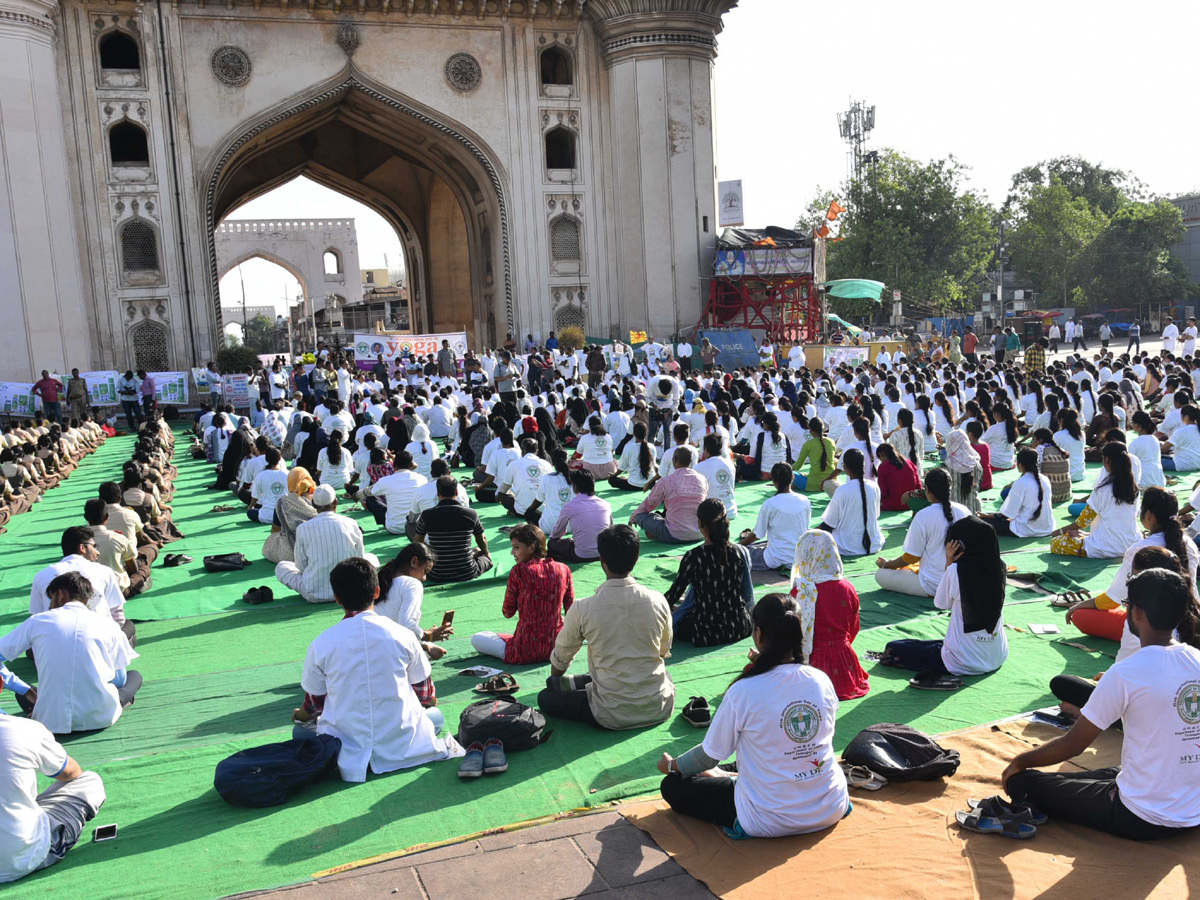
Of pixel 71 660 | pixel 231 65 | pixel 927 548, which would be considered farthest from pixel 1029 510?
pixel 231 65

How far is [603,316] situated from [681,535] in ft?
64.4

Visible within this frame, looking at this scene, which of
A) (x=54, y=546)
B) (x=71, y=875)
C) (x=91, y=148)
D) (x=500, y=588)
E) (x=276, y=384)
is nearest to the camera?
(x=71, y=875)

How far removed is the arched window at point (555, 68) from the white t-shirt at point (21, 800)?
86.3ft

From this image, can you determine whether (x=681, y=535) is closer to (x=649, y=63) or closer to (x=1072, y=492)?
(x=1072, y=492)

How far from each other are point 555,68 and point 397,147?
520 centimetres

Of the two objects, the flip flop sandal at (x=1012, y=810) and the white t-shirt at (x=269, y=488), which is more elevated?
the white t-shirt at (x=269, y=488)

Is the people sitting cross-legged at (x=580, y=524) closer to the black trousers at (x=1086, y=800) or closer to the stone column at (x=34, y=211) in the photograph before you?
the black trousers at (x=1086, y=800)

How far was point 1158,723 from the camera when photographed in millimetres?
3486

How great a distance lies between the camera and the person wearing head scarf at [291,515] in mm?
8547

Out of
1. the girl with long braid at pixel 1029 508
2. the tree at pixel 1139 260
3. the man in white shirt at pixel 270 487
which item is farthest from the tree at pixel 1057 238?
the man in white shirt at pixel 270 487

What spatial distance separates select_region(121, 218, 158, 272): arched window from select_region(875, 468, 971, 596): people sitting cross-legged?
21762 millimetres

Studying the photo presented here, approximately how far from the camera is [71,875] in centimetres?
389

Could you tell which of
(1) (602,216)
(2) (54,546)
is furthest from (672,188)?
(2) (54,546)

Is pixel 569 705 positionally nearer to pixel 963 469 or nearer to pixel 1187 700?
pixel 1187 700
